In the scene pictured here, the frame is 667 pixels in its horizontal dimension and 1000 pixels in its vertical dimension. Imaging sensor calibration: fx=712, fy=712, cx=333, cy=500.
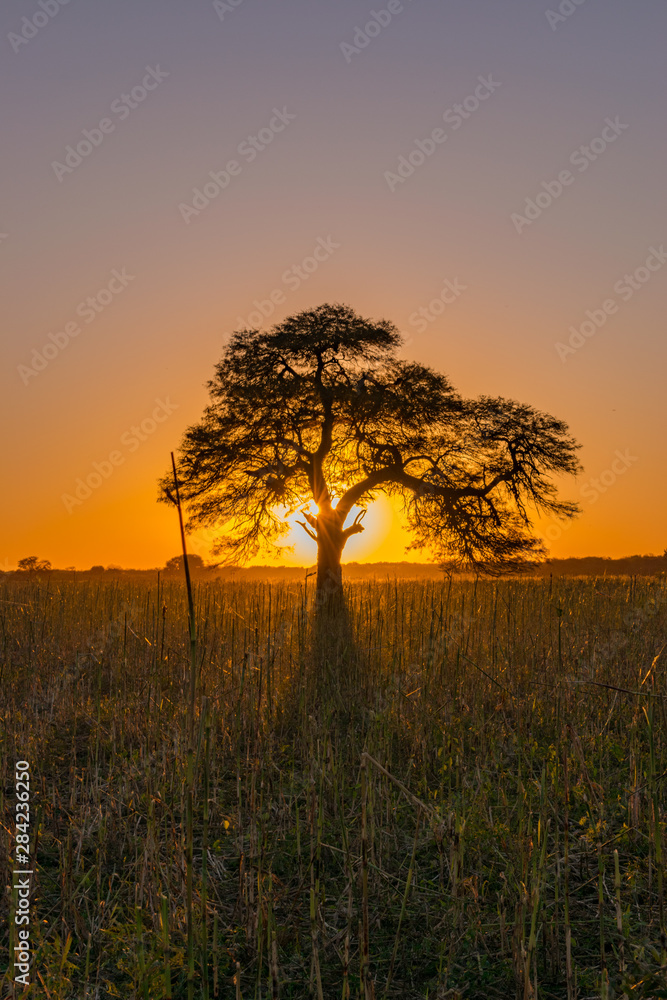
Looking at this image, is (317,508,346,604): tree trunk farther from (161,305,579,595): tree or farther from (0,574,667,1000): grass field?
(0,574,667,1000): grass field

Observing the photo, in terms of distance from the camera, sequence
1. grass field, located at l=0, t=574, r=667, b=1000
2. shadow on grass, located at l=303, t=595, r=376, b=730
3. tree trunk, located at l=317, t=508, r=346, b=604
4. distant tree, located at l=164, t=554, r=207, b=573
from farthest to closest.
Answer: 1. distant tree, located at l=164, t=554, r=207, b=573
2. tree trunk, located at l=317, t=508, r=346, b=604
3. shadow on grass, located at l=303, t=595, r=376, b=730
4. grass field, located at l=0, t=574, r=667, b=1000

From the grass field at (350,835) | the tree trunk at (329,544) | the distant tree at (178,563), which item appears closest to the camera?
the grass field at (350,835)

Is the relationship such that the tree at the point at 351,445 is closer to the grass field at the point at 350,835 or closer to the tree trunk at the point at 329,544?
the tree trunk at the point at 329,544

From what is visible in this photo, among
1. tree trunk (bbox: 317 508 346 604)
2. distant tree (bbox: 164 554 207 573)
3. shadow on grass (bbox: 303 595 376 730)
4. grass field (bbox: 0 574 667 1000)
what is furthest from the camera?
distant tree (bbox: 164 554 207 573)

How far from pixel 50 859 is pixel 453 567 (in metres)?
12.8

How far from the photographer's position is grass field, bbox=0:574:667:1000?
8.19 feet

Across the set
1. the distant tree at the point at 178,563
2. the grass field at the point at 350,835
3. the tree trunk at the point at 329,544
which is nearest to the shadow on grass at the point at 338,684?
the grass field at the point at 350,835

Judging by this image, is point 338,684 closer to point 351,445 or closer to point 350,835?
point 350,835

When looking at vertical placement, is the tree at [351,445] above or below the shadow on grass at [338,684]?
above

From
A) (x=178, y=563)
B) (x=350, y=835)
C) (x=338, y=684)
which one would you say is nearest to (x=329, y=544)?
(x=338, y=684)

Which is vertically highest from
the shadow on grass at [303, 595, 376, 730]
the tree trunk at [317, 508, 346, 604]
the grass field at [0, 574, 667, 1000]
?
the tree trunk at [317, 508, 346, 604]

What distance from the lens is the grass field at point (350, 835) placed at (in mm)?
2496

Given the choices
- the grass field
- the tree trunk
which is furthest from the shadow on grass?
the tree trunk

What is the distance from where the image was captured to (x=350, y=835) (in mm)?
3551
